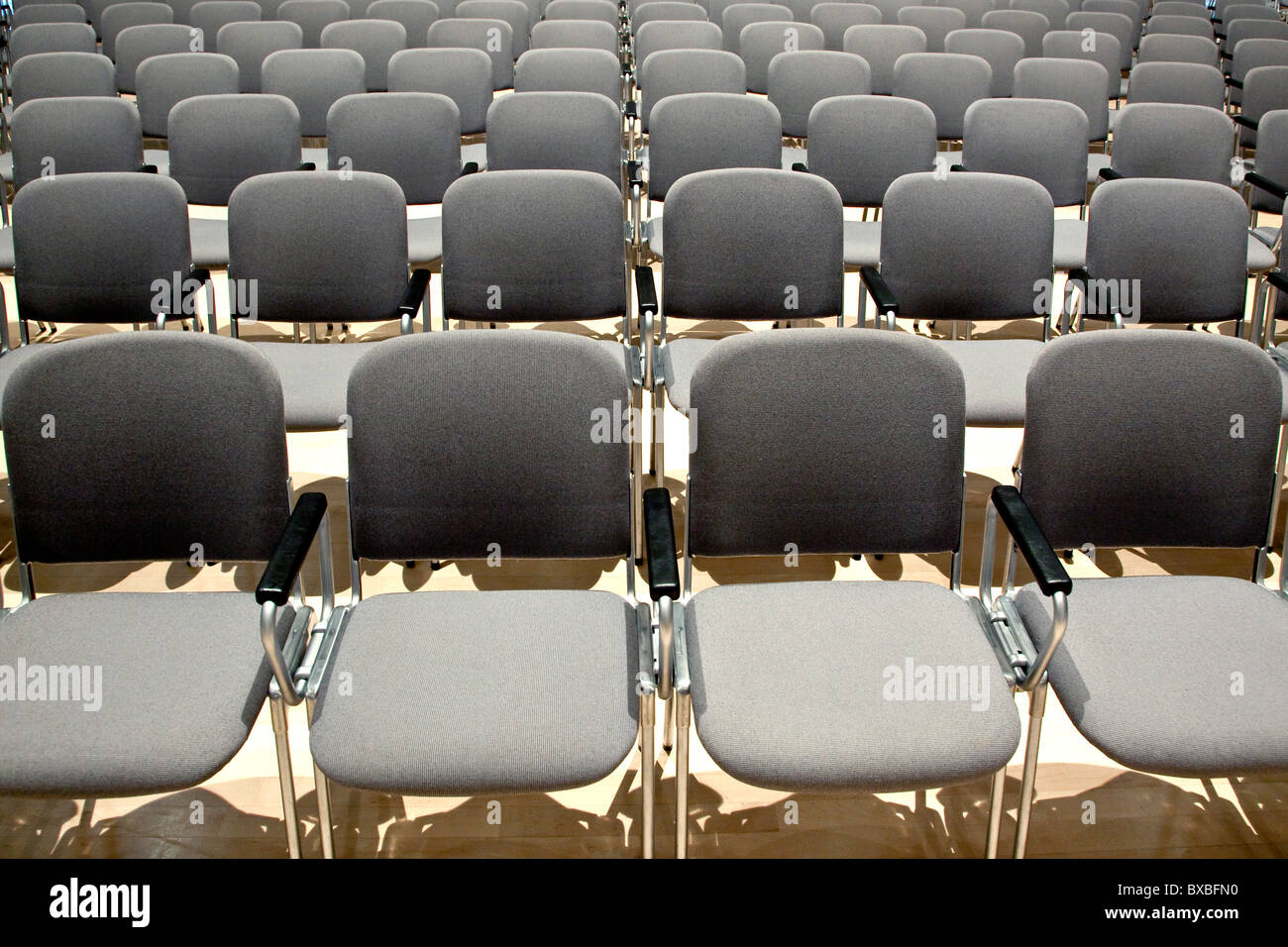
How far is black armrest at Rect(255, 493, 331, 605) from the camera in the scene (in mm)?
1628

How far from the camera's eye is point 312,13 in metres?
6.08

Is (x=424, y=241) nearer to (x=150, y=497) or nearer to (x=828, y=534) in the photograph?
(x=150, y=497)

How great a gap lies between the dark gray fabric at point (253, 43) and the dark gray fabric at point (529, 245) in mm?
3126

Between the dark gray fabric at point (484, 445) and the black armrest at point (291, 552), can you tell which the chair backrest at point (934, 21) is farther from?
the black armrest at point (291, 552)

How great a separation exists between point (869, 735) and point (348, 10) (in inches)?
228

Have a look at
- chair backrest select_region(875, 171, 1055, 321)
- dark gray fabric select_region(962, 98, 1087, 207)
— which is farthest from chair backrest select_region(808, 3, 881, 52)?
chair backrest select_region(875, 171, 1055, 321)

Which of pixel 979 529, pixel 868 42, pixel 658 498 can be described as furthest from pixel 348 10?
pixel 658 498

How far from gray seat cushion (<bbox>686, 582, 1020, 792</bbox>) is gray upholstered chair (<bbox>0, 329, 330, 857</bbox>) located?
2.38 ft

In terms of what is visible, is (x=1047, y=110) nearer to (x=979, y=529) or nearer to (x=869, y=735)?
(x=979, y=529)

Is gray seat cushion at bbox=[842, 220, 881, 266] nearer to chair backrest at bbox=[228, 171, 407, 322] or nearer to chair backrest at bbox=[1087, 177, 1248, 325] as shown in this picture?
chair backrest at bbox=[1087, 177, 1248, 325]

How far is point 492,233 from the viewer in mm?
2914

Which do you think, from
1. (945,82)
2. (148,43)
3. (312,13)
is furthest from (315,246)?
(312,13)

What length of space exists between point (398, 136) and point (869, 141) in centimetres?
168

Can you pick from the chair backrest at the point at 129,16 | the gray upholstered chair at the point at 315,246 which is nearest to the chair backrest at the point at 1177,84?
the gray upholstered chair at the point at 315,246
